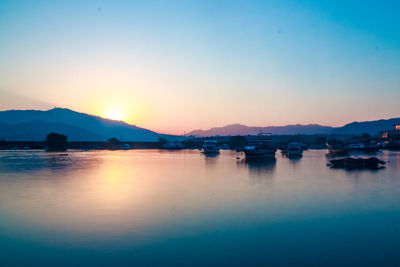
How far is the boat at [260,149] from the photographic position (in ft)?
193

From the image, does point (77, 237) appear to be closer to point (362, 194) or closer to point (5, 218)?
point (5, 218)

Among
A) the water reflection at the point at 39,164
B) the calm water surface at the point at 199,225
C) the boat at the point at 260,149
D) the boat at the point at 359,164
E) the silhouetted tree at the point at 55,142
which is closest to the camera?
the calm water surface at the point at 199,225

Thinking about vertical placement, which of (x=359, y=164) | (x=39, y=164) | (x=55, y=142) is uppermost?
(x=55, y=142)

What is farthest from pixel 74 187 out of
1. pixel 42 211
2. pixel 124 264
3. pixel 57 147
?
pixel 57 147

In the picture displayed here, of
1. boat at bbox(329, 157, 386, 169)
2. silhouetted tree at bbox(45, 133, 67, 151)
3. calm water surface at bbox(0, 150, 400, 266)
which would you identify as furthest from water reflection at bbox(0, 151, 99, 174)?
silhouetted tree at bbox(45, 133, 67, 151)

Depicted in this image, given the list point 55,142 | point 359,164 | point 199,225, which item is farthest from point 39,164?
point 55,142

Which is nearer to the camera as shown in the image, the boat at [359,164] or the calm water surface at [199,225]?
the calm water surface at [199,225]

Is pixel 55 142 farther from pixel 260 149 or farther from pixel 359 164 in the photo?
pixel 359 164

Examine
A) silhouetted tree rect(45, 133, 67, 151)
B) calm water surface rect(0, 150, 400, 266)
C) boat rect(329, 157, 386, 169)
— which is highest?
silhouetted tree rect(45, 133, 67, 151)

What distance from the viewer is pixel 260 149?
62.7 metres

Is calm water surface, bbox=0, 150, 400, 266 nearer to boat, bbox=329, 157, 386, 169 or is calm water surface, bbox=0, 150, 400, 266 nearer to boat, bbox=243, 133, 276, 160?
boat, bbox=329, 157, 386, 169

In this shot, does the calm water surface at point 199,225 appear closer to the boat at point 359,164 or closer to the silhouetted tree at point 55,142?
the boat at point 359,164

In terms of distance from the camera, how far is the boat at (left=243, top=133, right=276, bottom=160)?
5891cm

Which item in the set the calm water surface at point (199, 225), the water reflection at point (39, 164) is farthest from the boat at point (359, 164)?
the water reflection at point (39, 164)
